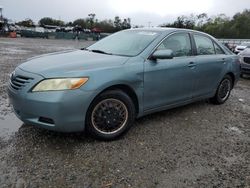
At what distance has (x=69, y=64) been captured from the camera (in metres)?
3.92

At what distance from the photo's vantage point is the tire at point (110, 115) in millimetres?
3916

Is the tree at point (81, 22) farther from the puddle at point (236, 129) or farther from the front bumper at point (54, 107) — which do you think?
the front bumper at point (54, 107)

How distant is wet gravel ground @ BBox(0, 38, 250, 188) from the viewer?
319 centimetres

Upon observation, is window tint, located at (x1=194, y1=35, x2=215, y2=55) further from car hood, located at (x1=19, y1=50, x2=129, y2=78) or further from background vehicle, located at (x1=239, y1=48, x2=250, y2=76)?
background vehicle, located at (x1=239, y1=48, x2=250, y2=76)

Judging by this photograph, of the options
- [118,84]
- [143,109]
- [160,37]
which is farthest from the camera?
[160,37]

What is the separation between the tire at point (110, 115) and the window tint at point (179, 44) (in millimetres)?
1225

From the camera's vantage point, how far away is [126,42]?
16.3ft

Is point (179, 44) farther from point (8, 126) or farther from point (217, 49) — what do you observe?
point (8, 126)

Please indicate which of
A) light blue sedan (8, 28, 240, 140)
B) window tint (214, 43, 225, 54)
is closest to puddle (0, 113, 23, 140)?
light blue sedan (8, 28, 240, 140)

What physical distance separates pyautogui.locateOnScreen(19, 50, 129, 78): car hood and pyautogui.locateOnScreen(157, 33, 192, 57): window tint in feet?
3.10

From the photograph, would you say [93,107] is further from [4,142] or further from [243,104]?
[243,104]

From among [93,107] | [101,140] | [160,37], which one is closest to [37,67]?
[93,107]

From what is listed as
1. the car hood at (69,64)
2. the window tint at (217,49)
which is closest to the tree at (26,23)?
the window tint at (217,49)

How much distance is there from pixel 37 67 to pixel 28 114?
631mm
